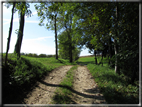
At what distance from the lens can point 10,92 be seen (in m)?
4.13

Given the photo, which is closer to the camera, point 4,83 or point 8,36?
point 4,83

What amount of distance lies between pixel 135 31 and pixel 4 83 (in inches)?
273

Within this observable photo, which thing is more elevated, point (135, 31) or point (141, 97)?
point (135, 31)

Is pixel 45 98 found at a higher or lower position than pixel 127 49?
lower

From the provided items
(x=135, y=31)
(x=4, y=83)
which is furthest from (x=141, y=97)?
(x=4, y=83)

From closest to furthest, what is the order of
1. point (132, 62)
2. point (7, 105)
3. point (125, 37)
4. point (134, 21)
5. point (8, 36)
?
point (7, 105) < point (134, 21) < point (132, 62) < point (125, 37) < point (8, 36)

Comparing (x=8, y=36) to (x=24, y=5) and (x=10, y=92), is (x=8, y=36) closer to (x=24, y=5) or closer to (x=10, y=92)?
(x=24, y=5)

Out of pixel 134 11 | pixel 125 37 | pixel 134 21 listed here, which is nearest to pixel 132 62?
pixel 125 37

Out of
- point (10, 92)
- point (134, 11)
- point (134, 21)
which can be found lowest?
point (10, 92)

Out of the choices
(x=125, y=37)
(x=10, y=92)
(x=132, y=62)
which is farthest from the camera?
(x=125, y=37)

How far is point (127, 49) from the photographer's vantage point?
192 inches

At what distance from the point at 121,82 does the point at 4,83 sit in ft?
21.1

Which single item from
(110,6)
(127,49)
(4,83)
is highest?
(110,6)

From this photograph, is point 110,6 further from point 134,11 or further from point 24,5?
point 24,5
